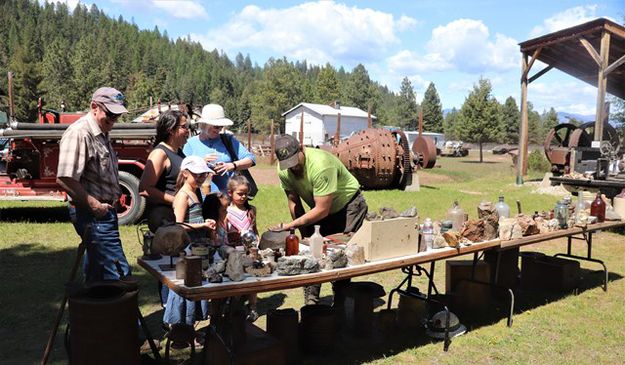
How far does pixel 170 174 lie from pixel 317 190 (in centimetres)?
114

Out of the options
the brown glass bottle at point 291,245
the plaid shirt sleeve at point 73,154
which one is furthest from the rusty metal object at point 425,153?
the plaid shirt sleeve at point 73,154

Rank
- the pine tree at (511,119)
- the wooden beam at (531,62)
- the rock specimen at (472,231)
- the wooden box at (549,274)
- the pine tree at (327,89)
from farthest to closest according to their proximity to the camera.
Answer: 1. the pine tree at (327,89)
2. the pine tree at (511,119)
3. the wooden beam at (531,62)
4. the wooden box at (549,274)
5. the rock specimen at (472,231)

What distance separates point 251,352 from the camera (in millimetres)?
3271

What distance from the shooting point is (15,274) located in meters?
6.00

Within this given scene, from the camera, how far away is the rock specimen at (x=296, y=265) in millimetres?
3207

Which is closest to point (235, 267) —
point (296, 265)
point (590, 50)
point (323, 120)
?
point (296, 265)

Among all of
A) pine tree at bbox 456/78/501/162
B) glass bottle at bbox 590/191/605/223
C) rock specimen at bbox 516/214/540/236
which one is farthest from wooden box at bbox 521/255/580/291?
pine tree at bbox 456/78/501/162

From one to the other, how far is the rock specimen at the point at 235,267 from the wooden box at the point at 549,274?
13.9 ft

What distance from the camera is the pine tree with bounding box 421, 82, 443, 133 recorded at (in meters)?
59.6

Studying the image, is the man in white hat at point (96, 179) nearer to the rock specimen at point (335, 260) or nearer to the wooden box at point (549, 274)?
the rock specimen at point (335, 260)

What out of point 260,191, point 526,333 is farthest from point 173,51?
point 526,333

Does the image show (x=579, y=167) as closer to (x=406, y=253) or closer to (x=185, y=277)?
(x=406, y=253)

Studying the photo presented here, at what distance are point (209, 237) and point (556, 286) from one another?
4274mm

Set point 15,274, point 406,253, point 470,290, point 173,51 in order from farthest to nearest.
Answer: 1. point 173,51
2. point 15,274
3. point 470,290
4. point 406,253
